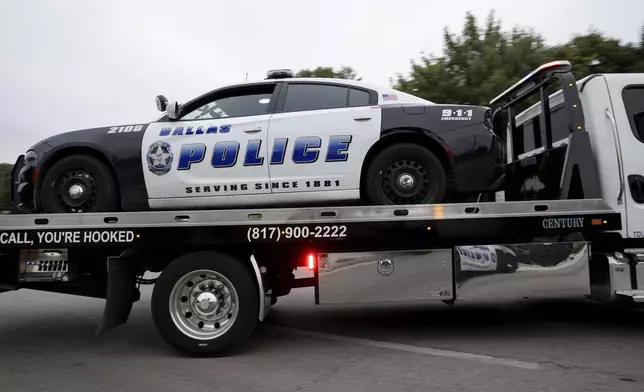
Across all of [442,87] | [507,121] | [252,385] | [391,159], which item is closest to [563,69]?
[507,121]

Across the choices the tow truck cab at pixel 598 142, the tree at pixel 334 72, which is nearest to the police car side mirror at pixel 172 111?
the tow truck cab at pixel 598 142

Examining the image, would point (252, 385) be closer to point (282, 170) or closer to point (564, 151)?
point (282, 170)

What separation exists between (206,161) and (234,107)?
2.24 ft

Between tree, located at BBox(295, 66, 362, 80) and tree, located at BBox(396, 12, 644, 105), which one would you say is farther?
tree, located at BBox(295, 66, 362, 80)

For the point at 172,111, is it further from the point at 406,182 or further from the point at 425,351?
the point at 425,351

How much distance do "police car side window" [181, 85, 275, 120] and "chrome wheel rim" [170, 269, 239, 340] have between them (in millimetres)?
1632

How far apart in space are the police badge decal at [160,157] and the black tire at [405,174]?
1977 mm

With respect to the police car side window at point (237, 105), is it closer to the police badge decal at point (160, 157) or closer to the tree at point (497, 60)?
the police badge decal at point (160, 157)

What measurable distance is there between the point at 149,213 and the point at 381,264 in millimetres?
2240

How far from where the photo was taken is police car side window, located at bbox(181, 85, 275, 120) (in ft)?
18.2

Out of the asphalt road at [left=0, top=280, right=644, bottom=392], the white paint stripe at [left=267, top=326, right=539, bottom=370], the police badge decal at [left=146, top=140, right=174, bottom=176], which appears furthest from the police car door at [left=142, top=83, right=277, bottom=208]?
the white paint stripe at [left=267, top=326, right=539, bottom=370]

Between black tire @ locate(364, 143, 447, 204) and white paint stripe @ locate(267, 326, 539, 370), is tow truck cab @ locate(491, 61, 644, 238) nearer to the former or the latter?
black tire @ locate(364, 143, 447, 204)

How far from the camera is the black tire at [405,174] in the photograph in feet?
17.4

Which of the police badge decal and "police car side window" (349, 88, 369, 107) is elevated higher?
"police car side window" (349, 88, 369, 107)
